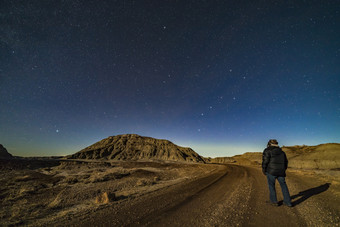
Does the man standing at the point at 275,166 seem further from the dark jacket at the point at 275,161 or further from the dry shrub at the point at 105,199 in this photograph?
the dry shrub at the point at 105,199

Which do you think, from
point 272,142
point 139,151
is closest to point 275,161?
point 272,142

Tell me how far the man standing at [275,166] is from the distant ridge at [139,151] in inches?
2619

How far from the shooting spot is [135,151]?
76.4m

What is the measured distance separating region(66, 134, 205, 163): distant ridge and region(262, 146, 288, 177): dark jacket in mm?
66828

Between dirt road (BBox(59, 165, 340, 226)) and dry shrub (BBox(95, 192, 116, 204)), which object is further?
dry shrub (BBox(95, 192, 116, 204))

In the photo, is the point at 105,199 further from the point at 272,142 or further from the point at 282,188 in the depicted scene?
the point at 272,142

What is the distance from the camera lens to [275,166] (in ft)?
16.5

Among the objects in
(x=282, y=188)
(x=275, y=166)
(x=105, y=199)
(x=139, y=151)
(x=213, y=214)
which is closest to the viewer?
(x=213, y=214)

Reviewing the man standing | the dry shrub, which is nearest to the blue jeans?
the man standing

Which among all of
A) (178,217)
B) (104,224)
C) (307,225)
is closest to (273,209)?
(307,225)

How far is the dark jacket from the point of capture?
197 inches

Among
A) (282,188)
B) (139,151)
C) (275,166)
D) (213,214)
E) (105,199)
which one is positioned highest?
(139,151)

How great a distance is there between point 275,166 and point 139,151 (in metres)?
77.2

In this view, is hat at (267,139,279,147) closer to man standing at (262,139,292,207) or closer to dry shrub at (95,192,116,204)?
man standing at (262,139,292,207)
